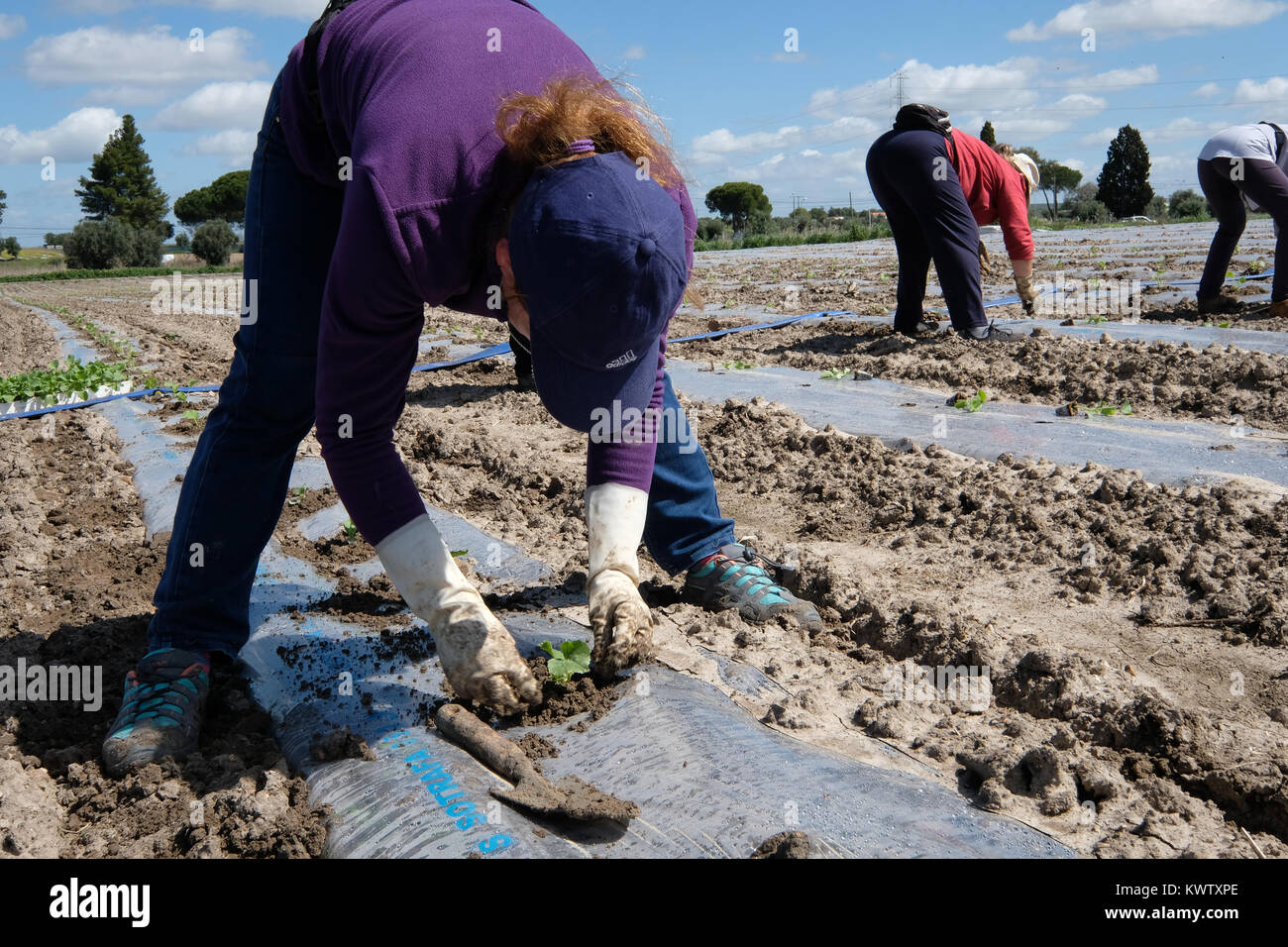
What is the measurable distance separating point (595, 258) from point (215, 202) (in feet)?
216

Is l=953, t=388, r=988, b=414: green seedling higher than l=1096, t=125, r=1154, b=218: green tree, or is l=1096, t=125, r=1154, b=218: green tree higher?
l=1096, t=125, r=1154, b=218: green tree

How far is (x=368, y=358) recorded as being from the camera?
1.51 m

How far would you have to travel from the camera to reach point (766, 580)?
98.5 inches

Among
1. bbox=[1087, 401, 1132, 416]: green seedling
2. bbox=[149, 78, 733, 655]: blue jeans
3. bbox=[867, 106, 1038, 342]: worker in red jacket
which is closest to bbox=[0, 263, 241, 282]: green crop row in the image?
bbox=[867, 106, 1038, 342]: worker in red jacket

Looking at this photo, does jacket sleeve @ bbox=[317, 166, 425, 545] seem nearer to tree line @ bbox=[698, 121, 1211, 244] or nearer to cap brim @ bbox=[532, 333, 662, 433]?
cap brim @ bbox=[532, 333, 662, 433]

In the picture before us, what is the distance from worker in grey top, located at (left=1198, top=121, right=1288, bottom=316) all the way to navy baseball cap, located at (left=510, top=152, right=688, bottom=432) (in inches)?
240

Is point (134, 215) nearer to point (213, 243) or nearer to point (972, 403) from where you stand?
point (213, 243)

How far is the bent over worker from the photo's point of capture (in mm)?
1350

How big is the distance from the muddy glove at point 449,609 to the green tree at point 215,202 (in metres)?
62.7

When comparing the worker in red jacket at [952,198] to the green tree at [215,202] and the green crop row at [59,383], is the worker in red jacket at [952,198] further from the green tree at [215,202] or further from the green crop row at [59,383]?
the green tree at [215,202]

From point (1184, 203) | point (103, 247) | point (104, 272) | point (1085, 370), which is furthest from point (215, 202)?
point (1085, 370)
